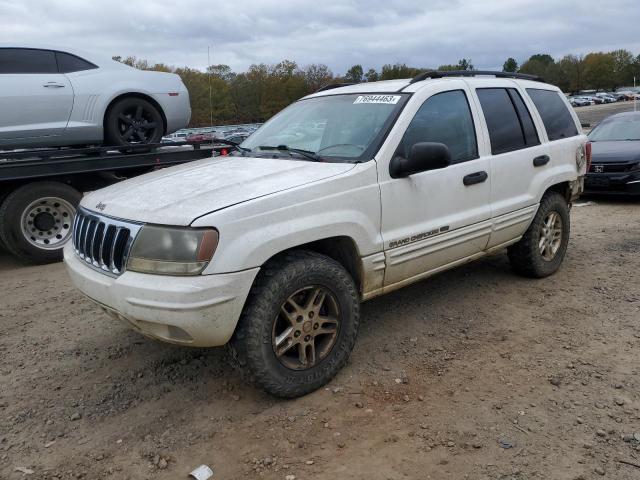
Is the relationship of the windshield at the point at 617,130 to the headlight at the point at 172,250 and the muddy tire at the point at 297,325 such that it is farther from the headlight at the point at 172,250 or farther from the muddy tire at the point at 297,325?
the headlight at the point at 172,250

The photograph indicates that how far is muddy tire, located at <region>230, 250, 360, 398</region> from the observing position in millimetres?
2965

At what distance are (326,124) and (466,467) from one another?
8.04 feet

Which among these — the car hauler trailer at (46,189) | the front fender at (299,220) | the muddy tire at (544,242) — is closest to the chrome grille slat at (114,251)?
the front fender at (299,220)

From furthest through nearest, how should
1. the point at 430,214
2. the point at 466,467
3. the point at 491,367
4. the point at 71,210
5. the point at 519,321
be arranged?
the point at 71,210 < the point at 519,321 < the point at 430,214 < the point at 491,367 < the point at 466,467

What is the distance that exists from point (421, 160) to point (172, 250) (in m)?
1.62

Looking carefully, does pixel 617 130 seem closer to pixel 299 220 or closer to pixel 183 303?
pixel 299 220

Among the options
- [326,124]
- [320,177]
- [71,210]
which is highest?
[326,124]

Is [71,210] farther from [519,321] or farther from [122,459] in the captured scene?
[519,321]

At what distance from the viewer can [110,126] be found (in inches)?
276

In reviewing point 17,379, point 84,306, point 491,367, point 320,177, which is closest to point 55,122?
point 84,306

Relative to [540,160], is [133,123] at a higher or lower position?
higher

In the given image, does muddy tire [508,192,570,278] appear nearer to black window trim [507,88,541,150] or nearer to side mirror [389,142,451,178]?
black window trim [507,88,541,150]

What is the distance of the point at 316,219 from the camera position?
3.14m

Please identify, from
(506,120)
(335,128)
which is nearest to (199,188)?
(335,128)
